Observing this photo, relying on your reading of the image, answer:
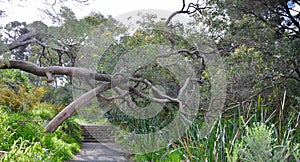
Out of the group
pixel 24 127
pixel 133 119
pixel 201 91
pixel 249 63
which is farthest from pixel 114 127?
pixel 249 63

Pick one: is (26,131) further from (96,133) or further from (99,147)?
(96,133)

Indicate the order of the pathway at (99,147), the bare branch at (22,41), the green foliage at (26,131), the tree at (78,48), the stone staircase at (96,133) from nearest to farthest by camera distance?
the green foliage at (26,131), the pathway at (99,147), the tree at (78,48), the bare branch at (22,41), the stone staircase at (96,133)

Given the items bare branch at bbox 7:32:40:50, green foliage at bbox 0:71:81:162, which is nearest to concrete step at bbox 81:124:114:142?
green foliage at bbox 0:71:81:162

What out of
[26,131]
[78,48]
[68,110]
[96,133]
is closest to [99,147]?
[68,110]

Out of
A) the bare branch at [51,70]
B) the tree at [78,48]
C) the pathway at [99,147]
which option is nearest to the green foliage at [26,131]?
the pathway at [99,147]

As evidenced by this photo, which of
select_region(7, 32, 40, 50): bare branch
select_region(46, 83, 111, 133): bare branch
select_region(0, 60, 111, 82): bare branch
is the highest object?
select_region(7, 32, 40, 50): bare branch

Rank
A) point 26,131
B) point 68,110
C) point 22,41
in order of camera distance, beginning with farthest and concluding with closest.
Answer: point 22,41 → point 68,110 → point 26,131

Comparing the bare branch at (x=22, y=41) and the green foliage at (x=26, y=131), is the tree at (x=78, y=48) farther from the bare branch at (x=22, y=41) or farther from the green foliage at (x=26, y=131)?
the green foliage at (x=26, y=131)

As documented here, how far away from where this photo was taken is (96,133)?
9922mm

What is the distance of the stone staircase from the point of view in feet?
29.8

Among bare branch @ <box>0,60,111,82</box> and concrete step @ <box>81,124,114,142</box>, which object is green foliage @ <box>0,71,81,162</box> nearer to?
bare branch @ <box>0,60,111,82</box>

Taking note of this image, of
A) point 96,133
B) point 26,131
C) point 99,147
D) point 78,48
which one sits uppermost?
point 78,48

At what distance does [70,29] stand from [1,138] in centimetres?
311

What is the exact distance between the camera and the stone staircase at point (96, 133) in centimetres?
909
